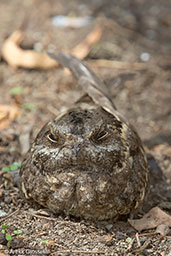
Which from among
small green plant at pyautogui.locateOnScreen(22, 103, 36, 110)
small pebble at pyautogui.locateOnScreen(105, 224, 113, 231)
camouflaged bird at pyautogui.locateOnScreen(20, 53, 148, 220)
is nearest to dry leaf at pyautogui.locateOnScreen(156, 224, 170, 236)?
camouflaged bird at pyautogui.locateOnScreen(20, 53, 148, 220)

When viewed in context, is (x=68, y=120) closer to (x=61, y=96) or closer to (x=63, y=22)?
(x=61, y=96)

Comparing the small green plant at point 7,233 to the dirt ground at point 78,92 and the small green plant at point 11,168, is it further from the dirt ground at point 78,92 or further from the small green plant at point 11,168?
the small green plant at point 11,168

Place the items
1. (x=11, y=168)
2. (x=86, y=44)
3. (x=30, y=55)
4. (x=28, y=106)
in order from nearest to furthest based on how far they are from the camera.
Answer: (x=11, y=168) → (x=28, y=106) → (x=30, y=55) → (x=86, y=44)

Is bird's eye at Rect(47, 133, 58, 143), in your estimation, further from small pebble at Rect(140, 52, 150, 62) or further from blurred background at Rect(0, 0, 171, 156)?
small pebble at Rect(140, 52, 150, 62)

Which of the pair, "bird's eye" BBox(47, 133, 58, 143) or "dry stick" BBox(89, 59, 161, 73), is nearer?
"bird's eye" BBox(47, 133, 58, 143)

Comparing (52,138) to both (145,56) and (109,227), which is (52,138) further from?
(145,56)

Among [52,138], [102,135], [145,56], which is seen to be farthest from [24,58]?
[102,135]
